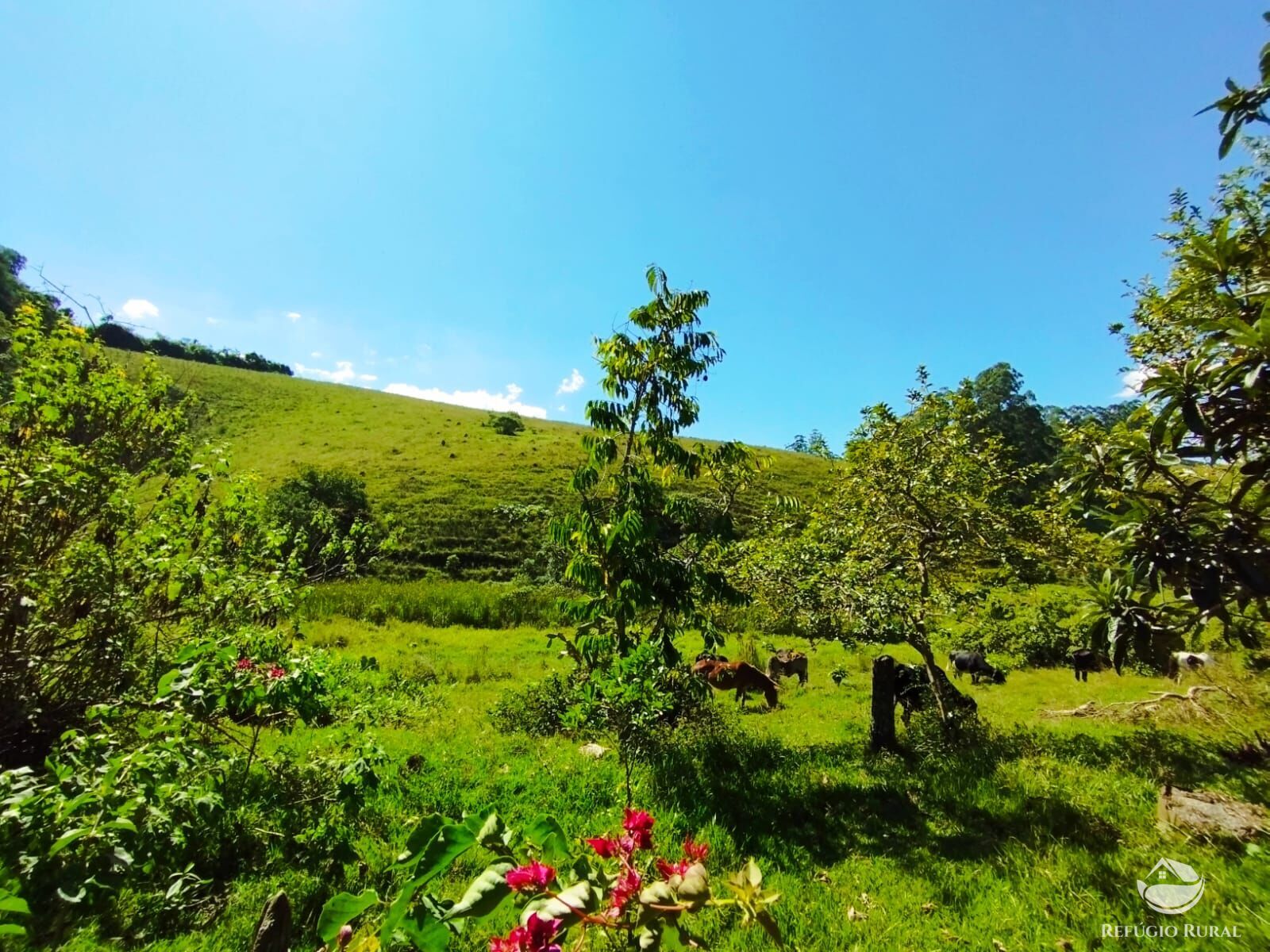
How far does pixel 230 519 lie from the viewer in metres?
6.64

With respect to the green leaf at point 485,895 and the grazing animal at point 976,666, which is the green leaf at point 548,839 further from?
the grazing animal at point 976,666

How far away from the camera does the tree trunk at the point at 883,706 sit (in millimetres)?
9383

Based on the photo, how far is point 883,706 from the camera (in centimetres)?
950

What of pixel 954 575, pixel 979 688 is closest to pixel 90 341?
pixel 954 575

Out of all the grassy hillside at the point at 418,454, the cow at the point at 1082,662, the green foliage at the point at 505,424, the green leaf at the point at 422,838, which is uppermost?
the green foliage at the point at 505,424

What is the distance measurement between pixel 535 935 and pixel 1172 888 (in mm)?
5804

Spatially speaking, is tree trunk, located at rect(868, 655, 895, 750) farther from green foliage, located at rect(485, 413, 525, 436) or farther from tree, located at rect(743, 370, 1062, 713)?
green foliage, located at rect(485, 413, 525, 436)

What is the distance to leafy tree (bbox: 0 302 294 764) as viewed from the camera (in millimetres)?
4969

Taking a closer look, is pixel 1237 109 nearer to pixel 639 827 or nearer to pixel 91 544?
pixel 639 827

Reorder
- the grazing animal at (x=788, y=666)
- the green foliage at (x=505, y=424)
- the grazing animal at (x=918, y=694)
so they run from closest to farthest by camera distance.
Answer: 1. the grazing animal at (x=918, y=694)
2. the grazing animal at (x=788, y=666)
3. the green foliage at (x=505, y=424)

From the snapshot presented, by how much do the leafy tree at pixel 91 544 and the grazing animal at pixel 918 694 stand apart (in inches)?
432

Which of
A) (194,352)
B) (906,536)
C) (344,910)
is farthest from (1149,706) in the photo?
(194,352)

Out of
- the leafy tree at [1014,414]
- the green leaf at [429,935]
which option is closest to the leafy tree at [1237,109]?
the green leaf at [429,935]

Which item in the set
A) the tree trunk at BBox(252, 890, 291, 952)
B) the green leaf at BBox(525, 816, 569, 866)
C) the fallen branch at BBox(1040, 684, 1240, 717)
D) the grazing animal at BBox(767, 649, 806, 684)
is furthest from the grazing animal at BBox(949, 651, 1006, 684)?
→ the green leaf at BBox(525, 816, 569, 866)
